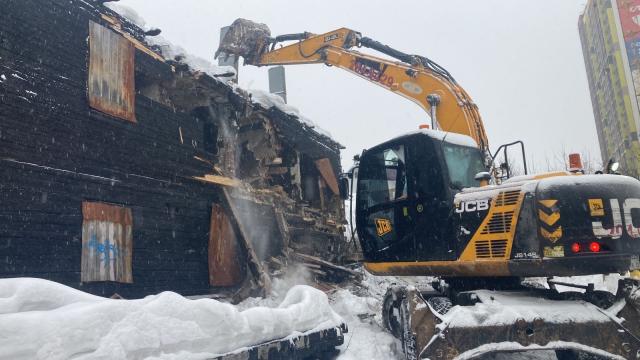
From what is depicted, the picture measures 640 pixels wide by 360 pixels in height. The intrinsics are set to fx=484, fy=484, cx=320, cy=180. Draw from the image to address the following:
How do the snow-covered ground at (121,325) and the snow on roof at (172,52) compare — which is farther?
the snow on roof at (172,52)

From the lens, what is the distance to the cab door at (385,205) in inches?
262

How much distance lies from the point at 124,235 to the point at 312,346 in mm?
5388

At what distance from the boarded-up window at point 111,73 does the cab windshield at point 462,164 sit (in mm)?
6435

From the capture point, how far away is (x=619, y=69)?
46625mm

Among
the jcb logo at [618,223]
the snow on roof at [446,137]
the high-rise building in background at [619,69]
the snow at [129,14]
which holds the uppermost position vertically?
the high-rise building in background at [619,69]

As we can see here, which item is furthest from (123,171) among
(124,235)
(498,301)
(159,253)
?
(498,301)

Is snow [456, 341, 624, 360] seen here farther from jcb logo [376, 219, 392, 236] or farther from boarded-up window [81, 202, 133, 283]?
boarded-up window [81, 202, 133, 283]

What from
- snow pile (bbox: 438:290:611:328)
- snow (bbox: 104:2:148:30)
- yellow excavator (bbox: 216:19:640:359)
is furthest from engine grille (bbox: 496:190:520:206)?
snow (bbox: 104:2:148:30)

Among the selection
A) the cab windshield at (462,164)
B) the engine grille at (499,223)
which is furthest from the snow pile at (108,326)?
the cab windshield at (462,164)

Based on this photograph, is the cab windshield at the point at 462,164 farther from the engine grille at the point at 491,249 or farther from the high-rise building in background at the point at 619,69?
the high-rise building in background at the point at 619,69

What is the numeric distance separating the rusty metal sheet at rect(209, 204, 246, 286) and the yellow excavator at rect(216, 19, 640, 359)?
199 inches

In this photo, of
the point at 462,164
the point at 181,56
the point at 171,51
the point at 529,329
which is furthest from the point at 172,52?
the point at 529,329

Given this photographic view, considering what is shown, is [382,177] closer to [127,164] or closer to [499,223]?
[499,223]

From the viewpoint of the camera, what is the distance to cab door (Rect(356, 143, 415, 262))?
6.65 meters
